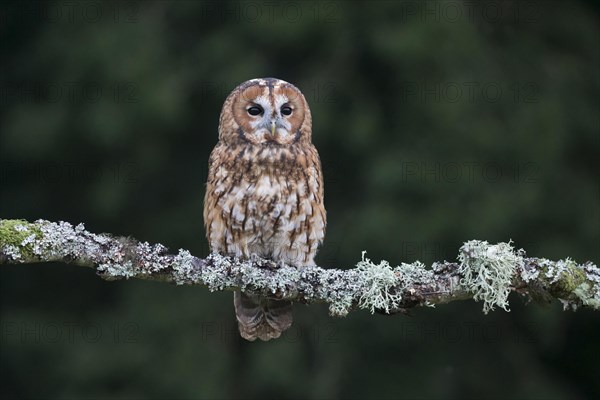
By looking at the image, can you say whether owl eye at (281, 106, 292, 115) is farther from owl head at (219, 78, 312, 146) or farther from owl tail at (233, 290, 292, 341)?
owl tail at (233, 290, 292, 341)

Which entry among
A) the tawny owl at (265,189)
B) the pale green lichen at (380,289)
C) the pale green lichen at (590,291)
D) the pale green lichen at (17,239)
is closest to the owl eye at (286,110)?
the tawny owl at (265,189)

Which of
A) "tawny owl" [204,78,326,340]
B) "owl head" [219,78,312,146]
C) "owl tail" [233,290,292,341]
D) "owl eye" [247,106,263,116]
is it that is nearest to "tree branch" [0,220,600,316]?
"tawny owl" [204,78,326,340]

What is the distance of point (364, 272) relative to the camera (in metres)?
3.51

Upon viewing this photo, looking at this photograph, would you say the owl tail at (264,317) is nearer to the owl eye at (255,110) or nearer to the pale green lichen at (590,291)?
the owl eye at (255,110)

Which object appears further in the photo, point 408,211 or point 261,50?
point 261,50

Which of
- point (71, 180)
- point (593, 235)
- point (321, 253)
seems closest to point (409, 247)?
point (321, 253)

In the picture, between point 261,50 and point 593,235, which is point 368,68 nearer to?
point 261,50

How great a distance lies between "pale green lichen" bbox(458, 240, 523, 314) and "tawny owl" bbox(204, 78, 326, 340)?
106 cm

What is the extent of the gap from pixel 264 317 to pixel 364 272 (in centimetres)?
89

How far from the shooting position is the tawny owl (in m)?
4.06

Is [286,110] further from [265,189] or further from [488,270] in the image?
[488,270]

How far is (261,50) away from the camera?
5902 millimetres

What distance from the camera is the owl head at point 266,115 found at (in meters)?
4.15

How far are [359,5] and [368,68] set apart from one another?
44 cm
